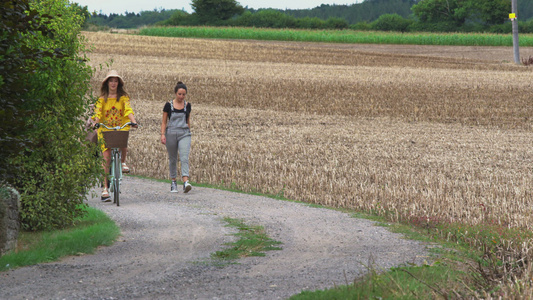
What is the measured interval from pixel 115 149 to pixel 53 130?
2554 millimetres

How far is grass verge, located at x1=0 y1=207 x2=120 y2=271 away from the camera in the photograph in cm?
854

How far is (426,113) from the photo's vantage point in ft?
88.8

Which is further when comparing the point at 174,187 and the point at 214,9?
the point at 214,9

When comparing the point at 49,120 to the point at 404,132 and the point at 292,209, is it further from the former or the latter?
the point at 404,132

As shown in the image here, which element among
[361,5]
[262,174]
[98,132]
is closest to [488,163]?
[262,174]

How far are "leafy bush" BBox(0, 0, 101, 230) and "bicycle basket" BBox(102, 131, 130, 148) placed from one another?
1.52m

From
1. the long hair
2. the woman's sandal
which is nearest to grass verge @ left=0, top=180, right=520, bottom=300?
the woman's sandal

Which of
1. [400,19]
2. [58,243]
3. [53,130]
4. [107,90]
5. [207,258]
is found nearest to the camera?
[207,258]

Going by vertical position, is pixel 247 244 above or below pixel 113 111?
below

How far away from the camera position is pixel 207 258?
8602 millimetres

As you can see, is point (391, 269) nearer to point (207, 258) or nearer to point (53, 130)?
point (207, 258)

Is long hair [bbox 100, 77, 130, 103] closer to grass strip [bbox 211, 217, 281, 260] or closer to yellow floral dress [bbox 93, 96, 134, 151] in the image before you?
yellow floral dress [bbox 93, 96, 134, 151]

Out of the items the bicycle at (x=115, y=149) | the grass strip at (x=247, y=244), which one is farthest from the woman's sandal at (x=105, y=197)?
the grass strip at (x=247, y=244)

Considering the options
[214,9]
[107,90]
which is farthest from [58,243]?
[214,9]
